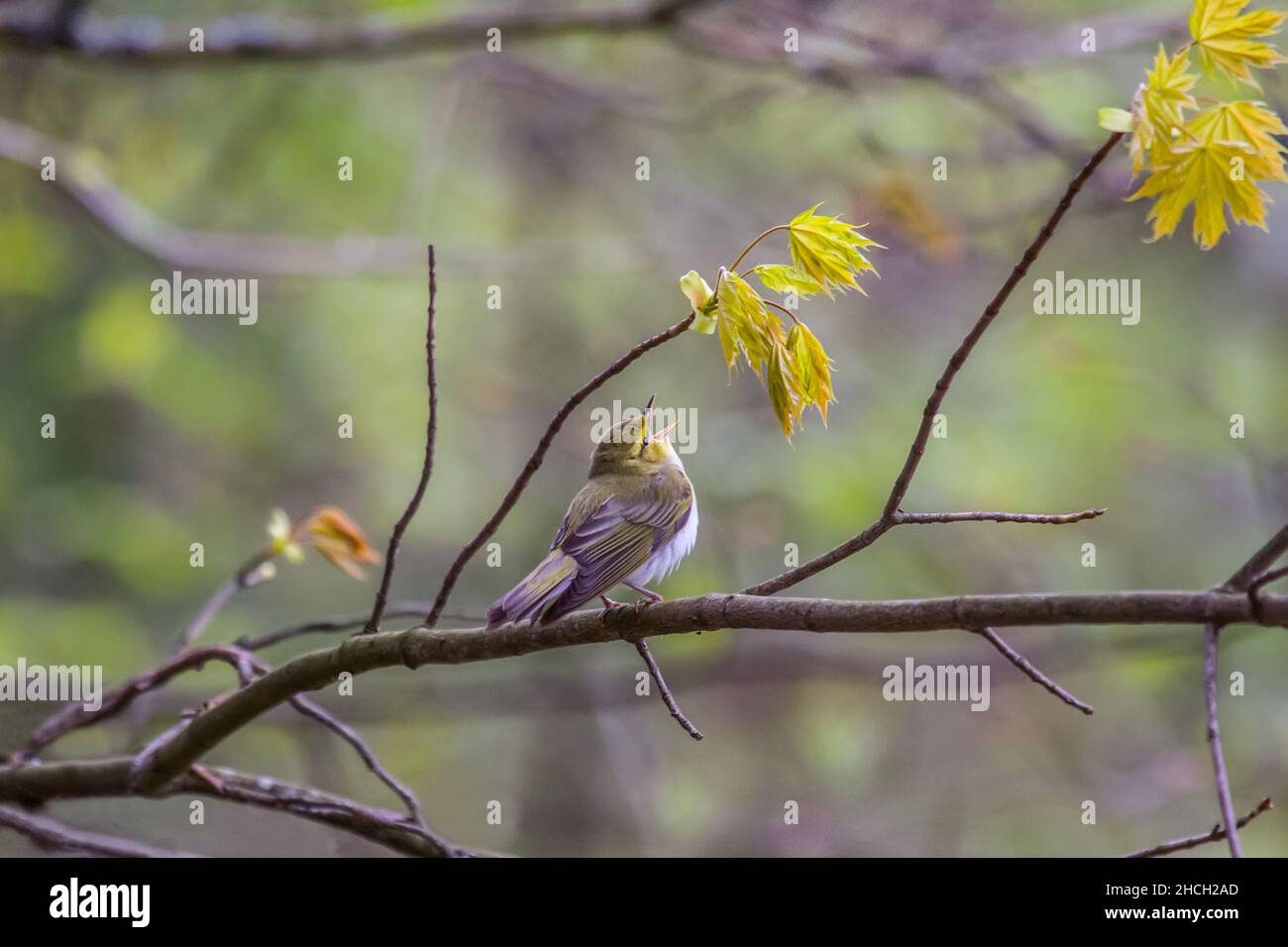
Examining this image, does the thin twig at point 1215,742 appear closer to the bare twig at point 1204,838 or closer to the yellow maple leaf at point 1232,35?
the bare twig at point 1204,838

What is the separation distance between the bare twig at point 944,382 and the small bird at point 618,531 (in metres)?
0.91

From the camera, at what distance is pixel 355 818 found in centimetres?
283

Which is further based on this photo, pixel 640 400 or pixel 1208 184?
pixel 640 400

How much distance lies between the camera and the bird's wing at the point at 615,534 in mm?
3479

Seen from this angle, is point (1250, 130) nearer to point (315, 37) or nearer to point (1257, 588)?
point (1257, 588)

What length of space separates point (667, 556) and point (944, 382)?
229cm

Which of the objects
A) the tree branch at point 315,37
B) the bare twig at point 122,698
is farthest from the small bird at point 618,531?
the tree branch at point 315,37

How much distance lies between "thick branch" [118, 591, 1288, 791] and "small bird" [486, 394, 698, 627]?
348 mm

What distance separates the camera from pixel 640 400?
30.6ft

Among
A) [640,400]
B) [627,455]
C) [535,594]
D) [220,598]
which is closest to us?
[535,594]

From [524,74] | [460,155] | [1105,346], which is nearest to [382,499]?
[460,155]

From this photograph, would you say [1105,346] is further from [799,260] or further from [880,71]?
[799,260]

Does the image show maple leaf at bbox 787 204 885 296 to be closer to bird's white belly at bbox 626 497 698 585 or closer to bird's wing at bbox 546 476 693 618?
bird's wing at bbox 546 476 693 618

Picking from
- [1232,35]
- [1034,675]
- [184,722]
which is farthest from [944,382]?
[184,722]
